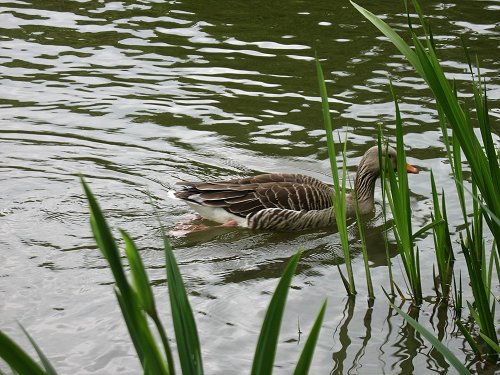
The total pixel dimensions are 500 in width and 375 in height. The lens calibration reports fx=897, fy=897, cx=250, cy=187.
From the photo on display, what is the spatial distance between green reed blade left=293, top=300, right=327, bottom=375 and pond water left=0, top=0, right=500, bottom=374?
223 cm

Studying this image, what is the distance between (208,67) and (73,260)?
5.63 metres

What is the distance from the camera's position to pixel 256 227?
9.61 metres

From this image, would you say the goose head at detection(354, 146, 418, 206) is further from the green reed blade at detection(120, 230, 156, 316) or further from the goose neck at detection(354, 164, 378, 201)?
the green reed blade at detection(120, 230, 156, 316)

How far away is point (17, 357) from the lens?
289 centimetres

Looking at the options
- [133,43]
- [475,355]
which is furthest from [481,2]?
[475,355]

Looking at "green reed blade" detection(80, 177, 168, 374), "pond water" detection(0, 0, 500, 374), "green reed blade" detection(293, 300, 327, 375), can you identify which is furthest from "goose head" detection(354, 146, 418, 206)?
"green reed blade" detection(80, 177, 168, 374)

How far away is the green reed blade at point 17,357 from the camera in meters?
2.80

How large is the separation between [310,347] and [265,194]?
648 cm

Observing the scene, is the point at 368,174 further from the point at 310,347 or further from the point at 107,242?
the point at 107,242

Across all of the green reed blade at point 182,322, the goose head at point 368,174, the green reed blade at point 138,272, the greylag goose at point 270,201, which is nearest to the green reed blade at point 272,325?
the green reed blade at point 182,322

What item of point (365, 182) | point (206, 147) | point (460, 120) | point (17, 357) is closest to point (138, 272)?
point (17, 357)

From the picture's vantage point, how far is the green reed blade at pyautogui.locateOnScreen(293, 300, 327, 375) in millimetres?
3053

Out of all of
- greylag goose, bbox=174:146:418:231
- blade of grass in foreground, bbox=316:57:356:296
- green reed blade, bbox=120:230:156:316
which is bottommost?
greylag goose, bbox=174:146:418:231

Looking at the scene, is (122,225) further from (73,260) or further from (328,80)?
(328,80)
